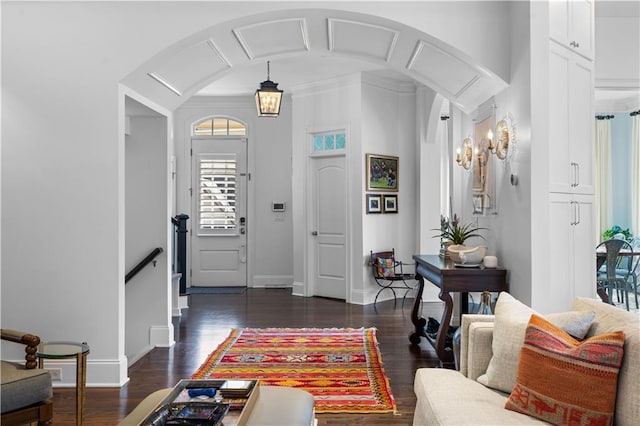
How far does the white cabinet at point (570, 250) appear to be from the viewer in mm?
3641

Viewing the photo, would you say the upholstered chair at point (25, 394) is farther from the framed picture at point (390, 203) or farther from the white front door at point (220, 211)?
the white front door at point (220, 211)

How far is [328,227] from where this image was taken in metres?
7.43

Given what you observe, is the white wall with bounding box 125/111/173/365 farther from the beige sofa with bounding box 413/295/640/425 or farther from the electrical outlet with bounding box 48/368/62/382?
the beige sofa with bounding box 413/295/640/425

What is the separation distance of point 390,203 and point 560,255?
3.80 meters

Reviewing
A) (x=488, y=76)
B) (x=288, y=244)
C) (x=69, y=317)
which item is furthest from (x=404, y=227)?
(x=69, y=317)

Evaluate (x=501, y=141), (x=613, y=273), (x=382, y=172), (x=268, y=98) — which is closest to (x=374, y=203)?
(x=382, y=172)

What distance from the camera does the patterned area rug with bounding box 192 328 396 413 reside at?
11.2ft

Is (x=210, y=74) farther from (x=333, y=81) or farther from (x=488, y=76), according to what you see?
(x=333, y=81)

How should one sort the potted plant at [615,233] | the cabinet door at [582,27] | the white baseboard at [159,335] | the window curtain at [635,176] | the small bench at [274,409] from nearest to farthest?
the small bench at [274,409], the cabinet door at [582,27], the white baseboard at [159,335], the potted plant at [615,233], the window curtain at [635,176]

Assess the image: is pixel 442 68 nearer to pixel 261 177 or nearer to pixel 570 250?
pixel 570 250

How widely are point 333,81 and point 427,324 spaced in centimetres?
388

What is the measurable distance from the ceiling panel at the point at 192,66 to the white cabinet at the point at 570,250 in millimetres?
2903

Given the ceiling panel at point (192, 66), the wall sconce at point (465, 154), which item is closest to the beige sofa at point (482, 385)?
the wall sconce at point (465, 154)

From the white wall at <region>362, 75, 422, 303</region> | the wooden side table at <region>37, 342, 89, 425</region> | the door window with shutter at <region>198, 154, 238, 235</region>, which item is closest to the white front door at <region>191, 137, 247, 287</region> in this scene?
the door window with shutter at <region>198, 154, 238, 235</region>
